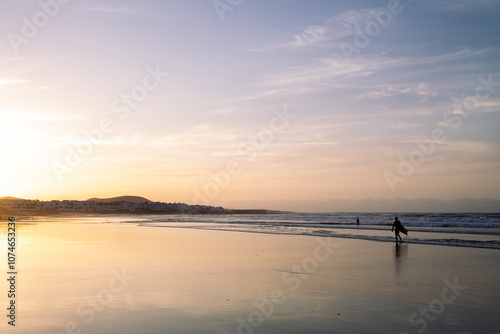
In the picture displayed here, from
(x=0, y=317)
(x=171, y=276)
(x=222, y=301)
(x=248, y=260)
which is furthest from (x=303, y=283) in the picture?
(x=0, y=317)

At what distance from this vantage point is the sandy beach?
9.21 meters

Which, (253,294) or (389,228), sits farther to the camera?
(389,228)

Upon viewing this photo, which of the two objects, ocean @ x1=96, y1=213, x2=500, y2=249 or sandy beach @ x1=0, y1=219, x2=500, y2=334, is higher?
ocean @ x1=96, y1=213, x2=500, y2=249

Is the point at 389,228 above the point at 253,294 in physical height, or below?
above

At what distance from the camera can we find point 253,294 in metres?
12.3

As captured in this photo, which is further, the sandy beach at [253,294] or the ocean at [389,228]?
the ocean at [389,228]

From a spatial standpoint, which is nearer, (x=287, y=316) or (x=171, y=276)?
(x=287, y=316)

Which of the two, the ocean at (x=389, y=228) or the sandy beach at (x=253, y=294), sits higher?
the ocean at (x=389, y=228)

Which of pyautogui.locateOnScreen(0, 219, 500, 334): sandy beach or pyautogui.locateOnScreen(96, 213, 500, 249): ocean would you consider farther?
pyautogui.locateOnScreen(96, 213, 500, 249): ocean

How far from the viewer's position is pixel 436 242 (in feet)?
100

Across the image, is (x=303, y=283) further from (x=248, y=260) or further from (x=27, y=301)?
(x=27, y=301)

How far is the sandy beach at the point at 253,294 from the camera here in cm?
921

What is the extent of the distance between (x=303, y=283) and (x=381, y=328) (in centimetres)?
519

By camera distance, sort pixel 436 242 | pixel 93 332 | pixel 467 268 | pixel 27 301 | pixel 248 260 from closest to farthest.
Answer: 1. pixel 93 332
2. pixel 27 301
3. pixel 467 268
4. pixel 248 260
5. pixel 436 242
